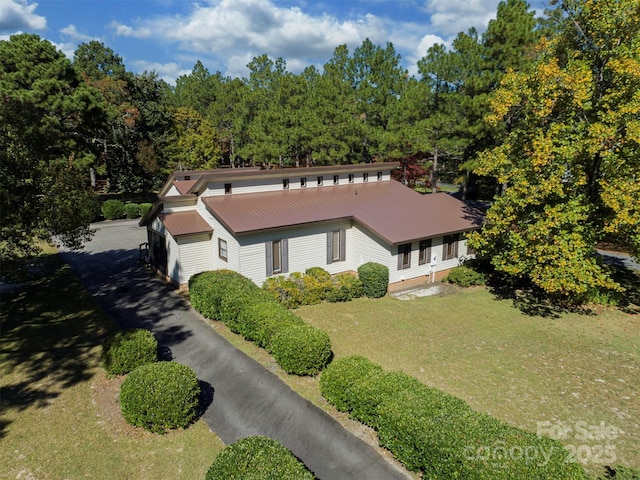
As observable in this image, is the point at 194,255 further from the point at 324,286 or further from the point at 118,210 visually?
the point at 118,210

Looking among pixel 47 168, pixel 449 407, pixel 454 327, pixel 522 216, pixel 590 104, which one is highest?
pixel 590 104

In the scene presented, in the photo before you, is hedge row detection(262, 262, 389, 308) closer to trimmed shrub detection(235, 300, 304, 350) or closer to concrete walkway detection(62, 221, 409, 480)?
trimmed shrub detection(235, 300, 304, 350)

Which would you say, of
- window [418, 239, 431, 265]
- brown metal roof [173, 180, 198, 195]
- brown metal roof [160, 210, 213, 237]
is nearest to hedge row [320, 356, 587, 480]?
window [418, 239, 431, 265]

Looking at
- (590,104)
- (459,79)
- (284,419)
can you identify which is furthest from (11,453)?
(459,79)

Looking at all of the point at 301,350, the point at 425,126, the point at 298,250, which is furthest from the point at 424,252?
the point at 425,126

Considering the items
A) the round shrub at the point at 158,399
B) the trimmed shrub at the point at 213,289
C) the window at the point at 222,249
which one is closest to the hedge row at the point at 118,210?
the window at the point at 222,249

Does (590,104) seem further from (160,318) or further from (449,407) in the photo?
(160,318)

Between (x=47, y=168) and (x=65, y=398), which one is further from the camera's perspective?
(x=47, y=168)
